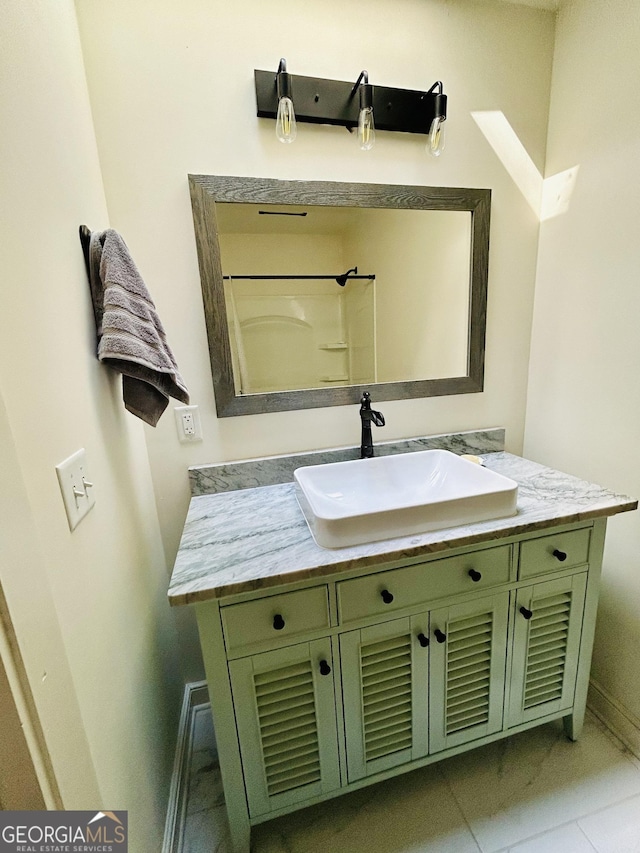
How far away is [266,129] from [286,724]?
5.47 ft

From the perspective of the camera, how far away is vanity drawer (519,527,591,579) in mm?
973

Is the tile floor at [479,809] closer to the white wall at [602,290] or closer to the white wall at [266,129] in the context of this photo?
the white wall at [602,290]

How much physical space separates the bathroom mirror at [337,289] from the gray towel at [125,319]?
1.02 feet

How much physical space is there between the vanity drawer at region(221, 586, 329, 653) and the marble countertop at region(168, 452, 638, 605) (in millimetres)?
93

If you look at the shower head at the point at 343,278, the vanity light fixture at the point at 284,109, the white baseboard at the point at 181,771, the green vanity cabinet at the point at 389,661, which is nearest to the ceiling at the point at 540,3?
the vanity light fixture at the point at 284,109

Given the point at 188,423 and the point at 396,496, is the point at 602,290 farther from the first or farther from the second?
the point at 188,423

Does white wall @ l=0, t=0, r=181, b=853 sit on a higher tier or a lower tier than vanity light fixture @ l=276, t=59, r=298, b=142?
lower

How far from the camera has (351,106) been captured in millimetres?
1093

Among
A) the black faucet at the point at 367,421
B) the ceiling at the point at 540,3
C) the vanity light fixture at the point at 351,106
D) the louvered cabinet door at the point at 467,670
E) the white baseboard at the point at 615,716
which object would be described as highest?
the ceiling at the point at 540,3

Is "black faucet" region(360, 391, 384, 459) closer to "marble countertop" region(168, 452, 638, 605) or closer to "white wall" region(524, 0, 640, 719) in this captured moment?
"marble countertop" region(168, 452, 638, 605)

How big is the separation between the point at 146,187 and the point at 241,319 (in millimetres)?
445

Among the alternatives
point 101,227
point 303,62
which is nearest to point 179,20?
point 303,62

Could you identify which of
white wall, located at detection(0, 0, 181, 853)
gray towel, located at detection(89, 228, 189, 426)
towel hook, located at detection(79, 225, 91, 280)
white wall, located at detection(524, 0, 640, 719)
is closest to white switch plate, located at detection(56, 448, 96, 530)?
white wall, located at detection(0, 0, 181, 853)

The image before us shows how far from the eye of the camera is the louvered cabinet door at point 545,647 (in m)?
1.02
